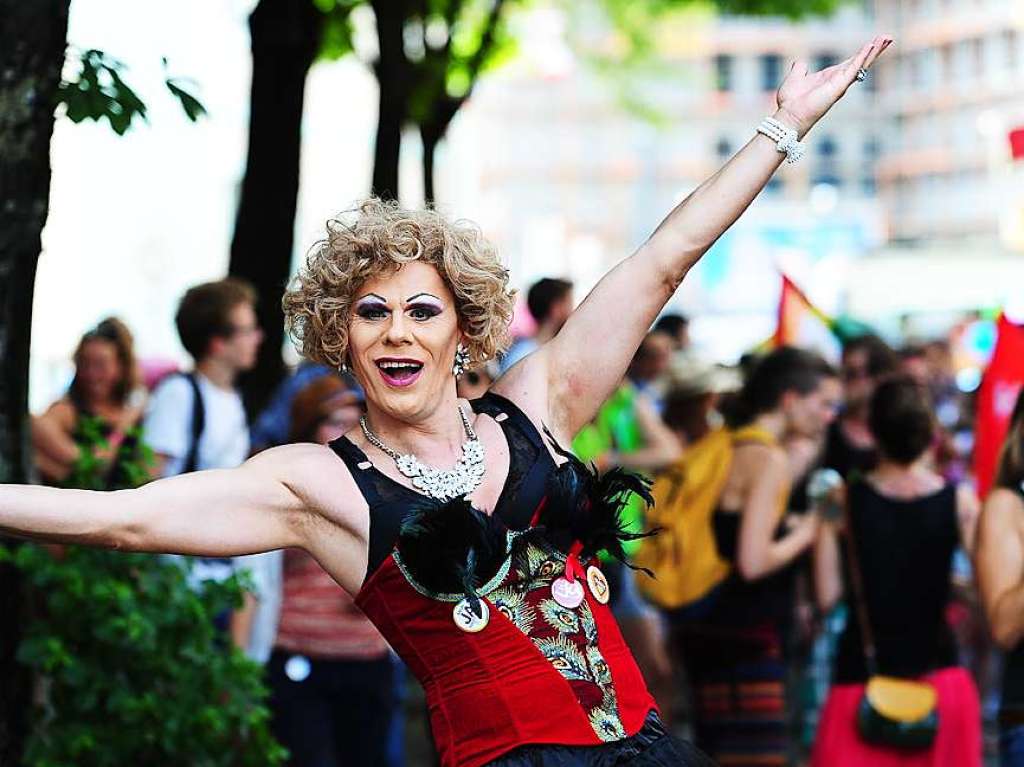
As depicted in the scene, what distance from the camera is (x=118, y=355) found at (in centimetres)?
845

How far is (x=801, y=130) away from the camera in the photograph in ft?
13.1

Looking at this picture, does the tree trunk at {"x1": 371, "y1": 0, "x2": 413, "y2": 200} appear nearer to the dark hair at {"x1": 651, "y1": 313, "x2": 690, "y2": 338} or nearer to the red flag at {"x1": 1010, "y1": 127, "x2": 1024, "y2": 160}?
the dark hair at {"x1": 651, "y1": 313, "x2": 690, "y2": 338}

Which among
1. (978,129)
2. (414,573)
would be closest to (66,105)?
(414,573)

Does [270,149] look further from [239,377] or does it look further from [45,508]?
[45,508]

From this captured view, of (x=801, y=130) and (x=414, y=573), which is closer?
(x=414, y=573)

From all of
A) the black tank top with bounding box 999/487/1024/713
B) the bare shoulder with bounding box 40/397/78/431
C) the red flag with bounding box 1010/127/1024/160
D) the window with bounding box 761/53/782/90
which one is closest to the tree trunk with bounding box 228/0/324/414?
the bare shoulder with bounding box 40/397/78/431

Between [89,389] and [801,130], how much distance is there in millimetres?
5094

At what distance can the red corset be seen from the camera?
3.65 meters

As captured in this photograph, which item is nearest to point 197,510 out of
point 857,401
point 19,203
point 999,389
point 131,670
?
point 19,203

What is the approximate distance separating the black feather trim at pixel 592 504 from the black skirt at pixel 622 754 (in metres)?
0.33

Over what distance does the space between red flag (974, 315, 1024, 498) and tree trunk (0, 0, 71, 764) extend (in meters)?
4.65

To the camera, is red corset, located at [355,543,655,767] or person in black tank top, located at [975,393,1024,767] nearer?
red corset, located at [355,543,655,767]

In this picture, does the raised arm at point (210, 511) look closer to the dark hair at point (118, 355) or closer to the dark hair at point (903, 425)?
the dark hair at point (903, 425)

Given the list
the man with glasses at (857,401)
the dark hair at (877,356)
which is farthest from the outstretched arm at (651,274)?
the dark hair at (877,356)
